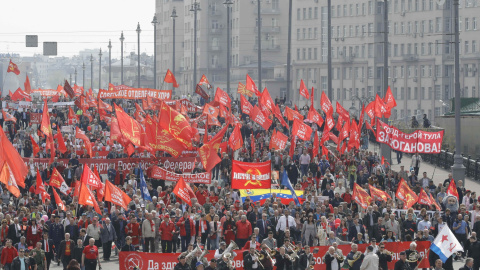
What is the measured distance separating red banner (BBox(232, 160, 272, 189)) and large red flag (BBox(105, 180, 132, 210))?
284cm

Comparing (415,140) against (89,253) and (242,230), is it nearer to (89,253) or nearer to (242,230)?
(242,230)

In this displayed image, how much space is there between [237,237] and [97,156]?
496 inches

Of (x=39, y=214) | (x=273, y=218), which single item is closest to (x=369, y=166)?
(x=273, y=218)

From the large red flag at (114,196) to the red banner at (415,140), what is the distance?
30.1 feet

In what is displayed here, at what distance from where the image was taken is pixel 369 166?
36688mm

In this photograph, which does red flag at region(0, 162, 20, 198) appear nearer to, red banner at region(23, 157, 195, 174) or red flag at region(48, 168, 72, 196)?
red flag at region(48, 168, 72, 196)

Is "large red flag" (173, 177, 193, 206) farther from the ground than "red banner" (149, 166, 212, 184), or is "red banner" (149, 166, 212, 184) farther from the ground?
"red banner" (149, 166, 212, 184)

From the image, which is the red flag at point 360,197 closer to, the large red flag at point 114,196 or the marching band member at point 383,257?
the marching band member at point 383,257

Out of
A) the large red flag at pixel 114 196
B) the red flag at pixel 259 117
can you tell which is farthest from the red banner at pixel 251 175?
the red flag at pixel 259 117

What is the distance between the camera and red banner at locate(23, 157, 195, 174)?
3600cm

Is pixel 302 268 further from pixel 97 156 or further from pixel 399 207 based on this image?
pixel 97 156

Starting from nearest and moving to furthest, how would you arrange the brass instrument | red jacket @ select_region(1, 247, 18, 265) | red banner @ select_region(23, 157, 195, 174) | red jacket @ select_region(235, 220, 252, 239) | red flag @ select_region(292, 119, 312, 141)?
the brass instrument < red jacket @ select_region(1, 247, 18, 265) < red jacket @ select_region(235, 220, 252, 239) < red banner @ select_region(23, 157, 195, 174) < red flag @ select_region(292, 119, 312, 141)

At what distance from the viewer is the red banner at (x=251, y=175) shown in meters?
28.3

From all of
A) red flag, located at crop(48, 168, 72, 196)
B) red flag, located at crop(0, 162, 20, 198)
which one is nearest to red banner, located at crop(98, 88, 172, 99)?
red flag, located at crop(48, 168, 72, 196)
